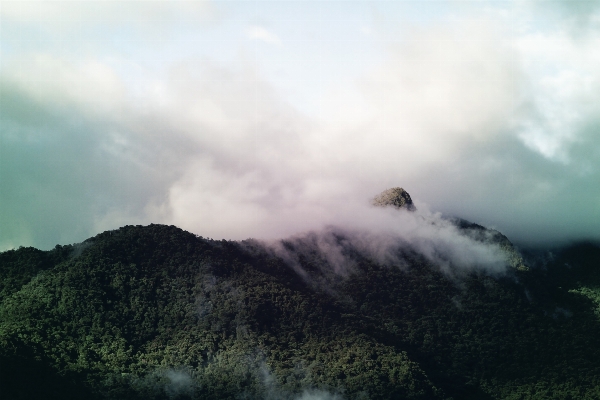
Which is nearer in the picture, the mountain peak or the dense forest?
the dense forest

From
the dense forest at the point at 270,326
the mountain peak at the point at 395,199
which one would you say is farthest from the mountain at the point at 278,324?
the mountain peak at the point at 395,199

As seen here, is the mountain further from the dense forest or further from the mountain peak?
the mountain peak

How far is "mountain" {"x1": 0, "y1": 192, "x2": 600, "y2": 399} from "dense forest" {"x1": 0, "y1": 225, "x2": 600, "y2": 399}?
0.16 metres

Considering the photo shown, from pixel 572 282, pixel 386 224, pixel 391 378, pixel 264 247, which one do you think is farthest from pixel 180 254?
pixel 572 282

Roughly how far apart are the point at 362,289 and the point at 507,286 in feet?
58.8

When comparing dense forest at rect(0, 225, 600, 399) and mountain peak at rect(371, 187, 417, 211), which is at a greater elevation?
mountain peak at rect(371, 187, 417, 211)

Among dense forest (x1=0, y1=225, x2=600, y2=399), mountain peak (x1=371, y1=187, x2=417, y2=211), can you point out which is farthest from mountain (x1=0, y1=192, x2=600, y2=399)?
mountain peak (x1=371, y1=187, x2=417, y2=211)

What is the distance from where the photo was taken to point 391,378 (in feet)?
216

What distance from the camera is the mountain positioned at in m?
61.8

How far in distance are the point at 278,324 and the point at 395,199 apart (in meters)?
34.9

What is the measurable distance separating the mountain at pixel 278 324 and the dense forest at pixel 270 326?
157 millimetres

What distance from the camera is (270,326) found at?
235 feet

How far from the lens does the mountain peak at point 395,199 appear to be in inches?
3964

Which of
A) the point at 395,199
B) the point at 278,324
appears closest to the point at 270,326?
the point at 278,324
